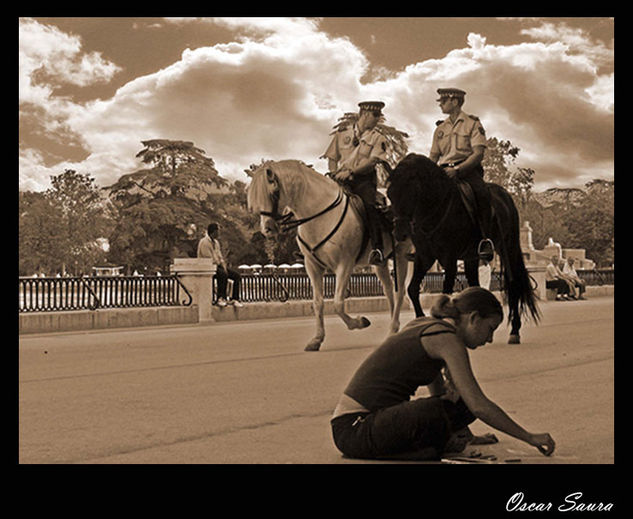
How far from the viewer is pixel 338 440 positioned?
18.2 feet

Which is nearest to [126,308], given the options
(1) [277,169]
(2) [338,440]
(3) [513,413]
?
(1) [277,169]

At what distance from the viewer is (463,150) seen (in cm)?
1278

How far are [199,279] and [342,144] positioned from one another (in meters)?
8.46

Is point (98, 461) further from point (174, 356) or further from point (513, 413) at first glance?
point (174, 356)

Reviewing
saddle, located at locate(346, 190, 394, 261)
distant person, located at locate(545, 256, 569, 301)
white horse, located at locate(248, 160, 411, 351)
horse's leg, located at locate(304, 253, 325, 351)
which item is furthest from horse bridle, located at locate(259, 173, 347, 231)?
distant person, located at locate(545, 256, 569, 301)

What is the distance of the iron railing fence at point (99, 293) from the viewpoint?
1870 centimetres

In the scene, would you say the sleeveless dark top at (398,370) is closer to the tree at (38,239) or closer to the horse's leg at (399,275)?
the horse's leg at (399,275)

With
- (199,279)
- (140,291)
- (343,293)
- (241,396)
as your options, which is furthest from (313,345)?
(199,279)

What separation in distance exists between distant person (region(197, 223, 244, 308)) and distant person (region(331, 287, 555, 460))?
54.4 ft

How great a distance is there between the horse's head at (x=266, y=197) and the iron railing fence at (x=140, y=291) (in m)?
5.06

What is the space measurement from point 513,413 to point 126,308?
14.1 meters

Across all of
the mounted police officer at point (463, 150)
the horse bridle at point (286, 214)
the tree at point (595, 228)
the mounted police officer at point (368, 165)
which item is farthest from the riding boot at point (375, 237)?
the tree at point (595, 228)

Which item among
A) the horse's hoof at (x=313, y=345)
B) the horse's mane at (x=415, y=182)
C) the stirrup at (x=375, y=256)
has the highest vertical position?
the horse's mane at (x=415, y=182)

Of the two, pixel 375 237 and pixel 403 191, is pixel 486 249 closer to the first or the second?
pixel 403 191
